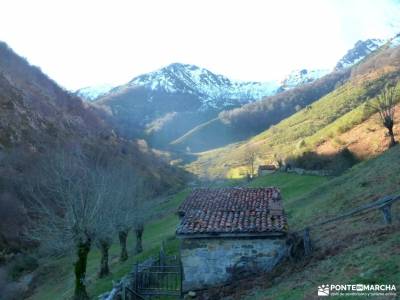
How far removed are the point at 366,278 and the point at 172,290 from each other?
9.75 m

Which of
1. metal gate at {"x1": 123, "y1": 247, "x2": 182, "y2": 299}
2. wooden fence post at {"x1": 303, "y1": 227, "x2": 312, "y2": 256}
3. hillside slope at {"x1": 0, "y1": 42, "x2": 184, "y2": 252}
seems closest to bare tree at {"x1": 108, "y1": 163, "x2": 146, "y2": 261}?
metal gate at {"x1": 123, "y1": 247, "x2": 182, "y2": 299}

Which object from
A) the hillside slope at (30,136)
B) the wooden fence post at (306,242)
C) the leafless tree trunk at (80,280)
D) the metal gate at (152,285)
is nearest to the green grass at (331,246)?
the wooden fence post at (306,242)

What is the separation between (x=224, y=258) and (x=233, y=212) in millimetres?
2639

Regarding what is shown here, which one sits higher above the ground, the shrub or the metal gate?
the metal gate

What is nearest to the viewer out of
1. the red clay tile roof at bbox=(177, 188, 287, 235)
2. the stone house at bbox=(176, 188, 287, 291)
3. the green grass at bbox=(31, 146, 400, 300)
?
the green grass at bbox=(31, 146, 400, 300)

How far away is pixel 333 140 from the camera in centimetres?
7012

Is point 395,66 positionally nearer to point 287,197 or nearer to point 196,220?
point 287,197

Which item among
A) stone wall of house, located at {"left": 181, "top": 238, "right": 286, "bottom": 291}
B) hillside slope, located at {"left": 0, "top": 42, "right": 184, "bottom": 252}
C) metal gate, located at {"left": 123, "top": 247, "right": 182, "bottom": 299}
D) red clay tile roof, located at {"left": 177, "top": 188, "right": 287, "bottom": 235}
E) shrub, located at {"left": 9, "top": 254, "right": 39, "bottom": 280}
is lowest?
shrub, located at {"left": 9, "top": 254, "right": 39, "bottom": 280}

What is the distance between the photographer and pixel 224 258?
722 inches

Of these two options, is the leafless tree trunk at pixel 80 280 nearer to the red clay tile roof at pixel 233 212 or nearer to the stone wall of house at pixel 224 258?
the red clay tile roof at pixel 233 212

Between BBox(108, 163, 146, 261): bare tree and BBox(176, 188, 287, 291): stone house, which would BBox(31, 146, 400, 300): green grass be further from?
BBox(108, 163, 146, 261): bare tree

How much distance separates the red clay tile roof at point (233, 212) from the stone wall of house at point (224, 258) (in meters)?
0.52

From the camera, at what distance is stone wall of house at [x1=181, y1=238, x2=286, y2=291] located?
714 inches

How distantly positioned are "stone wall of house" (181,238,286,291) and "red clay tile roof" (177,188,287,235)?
52cm
